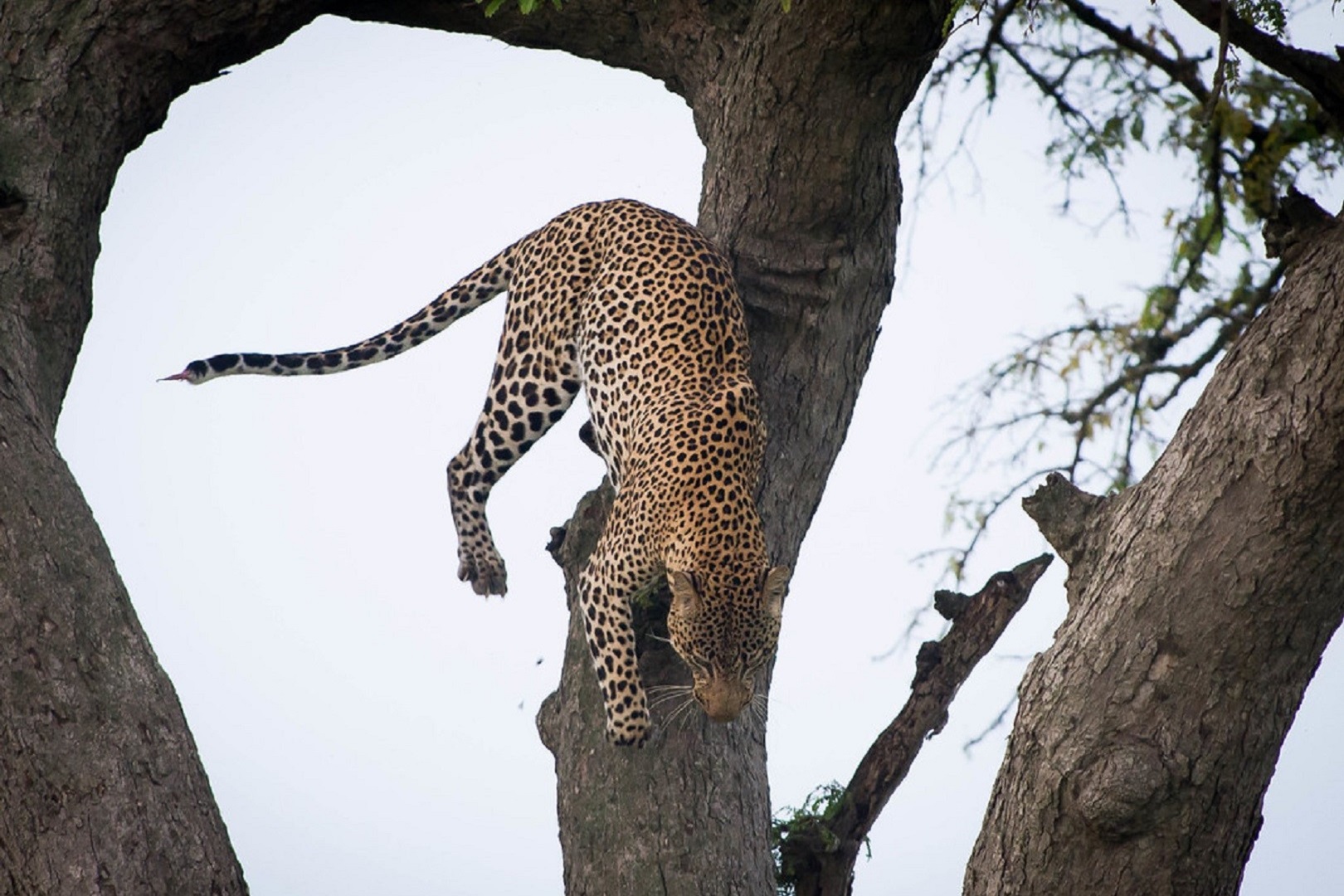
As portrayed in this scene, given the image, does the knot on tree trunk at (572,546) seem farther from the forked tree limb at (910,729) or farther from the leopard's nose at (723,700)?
the forked tree limb at (910,729)

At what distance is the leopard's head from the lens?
5973mm

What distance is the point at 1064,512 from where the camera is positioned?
488 centimetres

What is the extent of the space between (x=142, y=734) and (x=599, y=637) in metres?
2.14

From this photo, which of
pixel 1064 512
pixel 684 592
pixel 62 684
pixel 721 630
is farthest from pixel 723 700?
pixel 62 684

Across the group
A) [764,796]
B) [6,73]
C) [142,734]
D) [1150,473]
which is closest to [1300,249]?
[1150,473]

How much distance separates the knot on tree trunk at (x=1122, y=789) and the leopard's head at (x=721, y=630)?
1.97 meters

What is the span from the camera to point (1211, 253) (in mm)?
6965

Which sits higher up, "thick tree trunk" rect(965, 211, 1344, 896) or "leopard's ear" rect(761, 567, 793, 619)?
"leopard's ear" rect(761, 567, 793, 619)

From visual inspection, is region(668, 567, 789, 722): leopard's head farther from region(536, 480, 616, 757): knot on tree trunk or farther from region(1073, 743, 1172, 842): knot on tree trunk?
region(1073, 743, 1172, 842): knot on tree trunk

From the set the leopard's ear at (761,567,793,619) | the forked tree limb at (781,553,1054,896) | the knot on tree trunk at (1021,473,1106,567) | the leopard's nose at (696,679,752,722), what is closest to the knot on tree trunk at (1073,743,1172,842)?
the knot on tree trunk at (1021,473,1106,567)

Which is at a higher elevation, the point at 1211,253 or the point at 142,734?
the point at 1211,253

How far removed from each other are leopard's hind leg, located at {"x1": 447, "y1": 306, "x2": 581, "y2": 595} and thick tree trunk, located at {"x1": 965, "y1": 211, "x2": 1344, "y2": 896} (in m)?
3.40

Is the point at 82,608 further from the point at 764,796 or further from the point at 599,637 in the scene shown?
the point at 764,796

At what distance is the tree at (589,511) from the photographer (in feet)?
13.9
